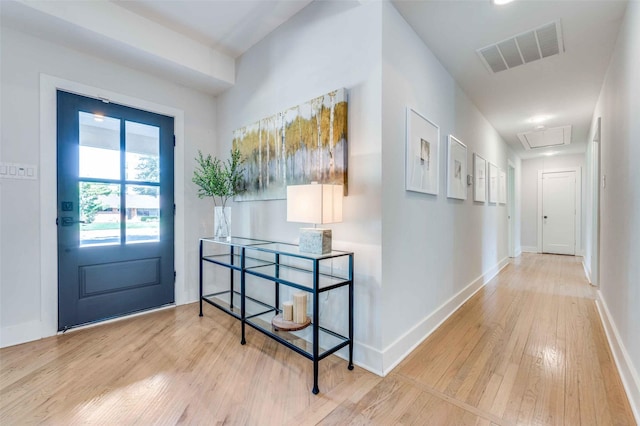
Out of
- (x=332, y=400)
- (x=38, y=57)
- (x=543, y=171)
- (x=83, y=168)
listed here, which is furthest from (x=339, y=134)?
(x=543, y=171)

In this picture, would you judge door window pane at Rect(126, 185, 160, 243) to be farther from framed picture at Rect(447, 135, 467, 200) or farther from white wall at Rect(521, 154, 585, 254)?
white wall at Rect(521, 154, 585, 254)

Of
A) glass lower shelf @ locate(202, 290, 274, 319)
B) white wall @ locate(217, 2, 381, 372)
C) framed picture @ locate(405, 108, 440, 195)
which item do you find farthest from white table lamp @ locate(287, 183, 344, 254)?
glass lower shelf @ locate(202, 290, 274, 319)

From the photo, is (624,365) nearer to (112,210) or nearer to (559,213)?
(112,210)

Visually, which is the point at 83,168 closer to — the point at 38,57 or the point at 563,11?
the point at 38,57

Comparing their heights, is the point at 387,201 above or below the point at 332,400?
above

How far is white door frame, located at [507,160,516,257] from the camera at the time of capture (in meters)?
6.00

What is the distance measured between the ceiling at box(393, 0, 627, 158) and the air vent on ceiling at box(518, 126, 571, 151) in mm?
708

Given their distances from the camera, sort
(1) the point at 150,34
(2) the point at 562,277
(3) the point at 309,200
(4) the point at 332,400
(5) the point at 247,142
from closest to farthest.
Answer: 1. (4) the point at 332,400
2. (3) the point at 309,200
3. (1) the point at 150,34
4. (5) the point at 247,142
5. (2) the point at 562,277

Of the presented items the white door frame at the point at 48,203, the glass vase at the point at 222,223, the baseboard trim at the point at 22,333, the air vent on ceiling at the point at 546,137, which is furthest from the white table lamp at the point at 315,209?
the air vent on ceiling at the point at 546,137

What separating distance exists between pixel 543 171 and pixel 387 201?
732cm

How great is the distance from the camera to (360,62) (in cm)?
196

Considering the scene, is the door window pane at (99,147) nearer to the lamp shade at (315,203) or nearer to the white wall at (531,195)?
the lamp shade at (315,203)

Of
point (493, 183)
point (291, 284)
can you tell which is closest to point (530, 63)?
point (493, 183)

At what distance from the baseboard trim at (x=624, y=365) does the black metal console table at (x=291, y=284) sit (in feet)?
5.11
